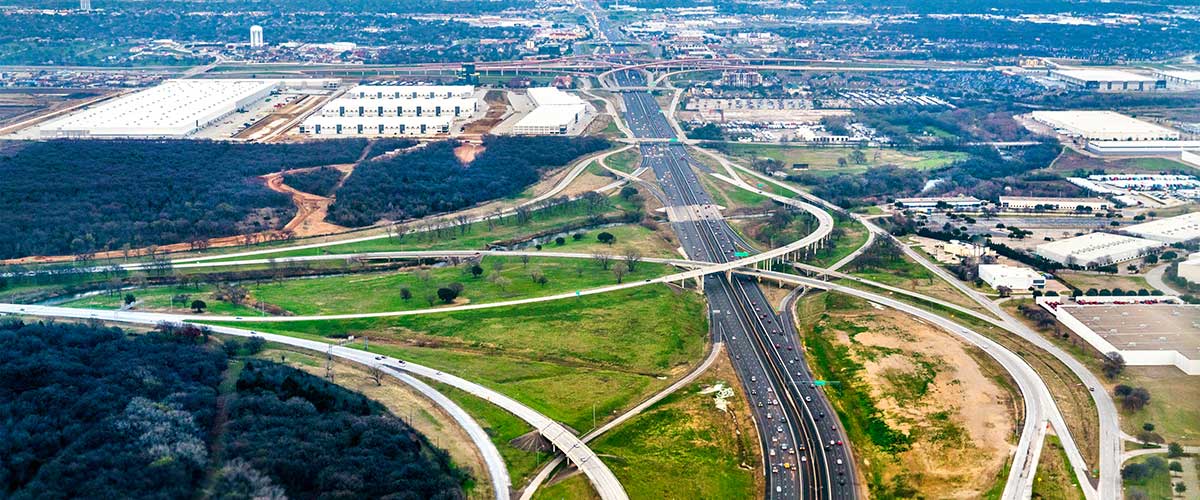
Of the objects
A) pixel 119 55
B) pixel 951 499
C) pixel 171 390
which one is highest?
pixel 119 55

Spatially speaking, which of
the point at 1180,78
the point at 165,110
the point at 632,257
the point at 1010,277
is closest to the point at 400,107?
the point at 165,110

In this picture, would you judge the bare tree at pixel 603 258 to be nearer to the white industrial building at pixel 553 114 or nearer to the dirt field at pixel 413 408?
the dirt field at pixel 413 408

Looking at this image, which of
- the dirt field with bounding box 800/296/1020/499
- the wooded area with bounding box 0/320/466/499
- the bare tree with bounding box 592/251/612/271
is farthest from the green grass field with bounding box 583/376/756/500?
the bare tree with bounding box 592/251/612/271

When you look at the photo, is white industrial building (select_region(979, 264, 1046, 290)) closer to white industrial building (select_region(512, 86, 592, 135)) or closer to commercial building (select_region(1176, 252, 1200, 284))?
commercial building (select_region(1176, 252, 1200, 284))

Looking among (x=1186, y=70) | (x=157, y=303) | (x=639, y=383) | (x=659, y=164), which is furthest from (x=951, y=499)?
(x=1186, y=70)

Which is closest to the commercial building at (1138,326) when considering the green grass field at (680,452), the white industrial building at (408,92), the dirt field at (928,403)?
the dirt field at (928,403)

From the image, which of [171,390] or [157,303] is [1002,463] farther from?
[157,303]
